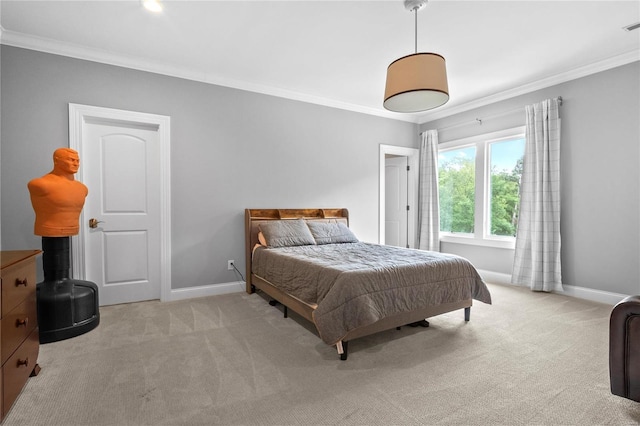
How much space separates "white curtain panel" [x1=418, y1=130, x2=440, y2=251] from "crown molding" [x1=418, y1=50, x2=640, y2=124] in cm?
38

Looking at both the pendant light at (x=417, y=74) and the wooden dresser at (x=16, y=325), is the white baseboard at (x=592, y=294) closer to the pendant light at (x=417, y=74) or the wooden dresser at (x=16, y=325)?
the pendant light at (x=417, y=74)

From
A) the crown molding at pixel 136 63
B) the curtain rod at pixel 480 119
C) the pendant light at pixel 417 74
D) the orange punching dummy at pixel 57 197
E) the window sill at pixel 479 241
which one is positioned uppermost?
the crown molding at pixel 136 63

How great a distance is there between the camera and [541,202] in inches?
150

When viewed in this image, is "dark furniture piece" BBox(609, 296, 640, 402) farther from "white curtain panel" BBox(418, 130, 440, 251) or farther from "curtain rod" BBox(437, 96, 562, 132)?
"white curtain panel" BBox(418, 130, 440, 251)

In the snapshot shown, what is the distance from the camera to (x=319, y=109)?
4.58m

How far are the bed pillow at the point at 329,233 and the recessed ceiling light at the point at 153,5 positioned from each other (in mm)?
2623

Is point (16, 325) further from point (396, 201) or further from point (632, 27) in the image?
point (396, 201)

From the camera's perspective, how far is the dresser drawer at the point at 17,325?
155cm

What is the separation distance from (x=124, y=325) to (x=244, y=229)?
1627mm

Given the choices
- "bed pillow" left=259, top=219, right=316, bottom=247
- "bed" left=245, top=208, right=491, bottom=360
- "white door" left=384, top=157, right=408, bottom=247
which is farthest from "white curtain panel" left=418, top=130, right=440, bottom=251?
"bed pillow" left=259, top=219, right=316, bottom=247

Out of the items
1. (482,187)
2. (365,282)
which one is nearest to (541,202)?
(482,187)

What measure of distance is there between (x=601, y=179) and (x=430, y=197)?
86.5 inches

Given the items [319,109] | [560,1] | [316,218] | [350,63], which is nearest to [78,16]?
[350,63]

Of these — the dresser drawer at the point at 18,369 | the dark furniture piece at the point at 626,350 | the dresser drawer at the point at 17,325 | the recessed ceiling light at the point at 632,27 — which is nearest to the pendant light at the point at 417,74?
the dark furniture piece at the point at 626,350
